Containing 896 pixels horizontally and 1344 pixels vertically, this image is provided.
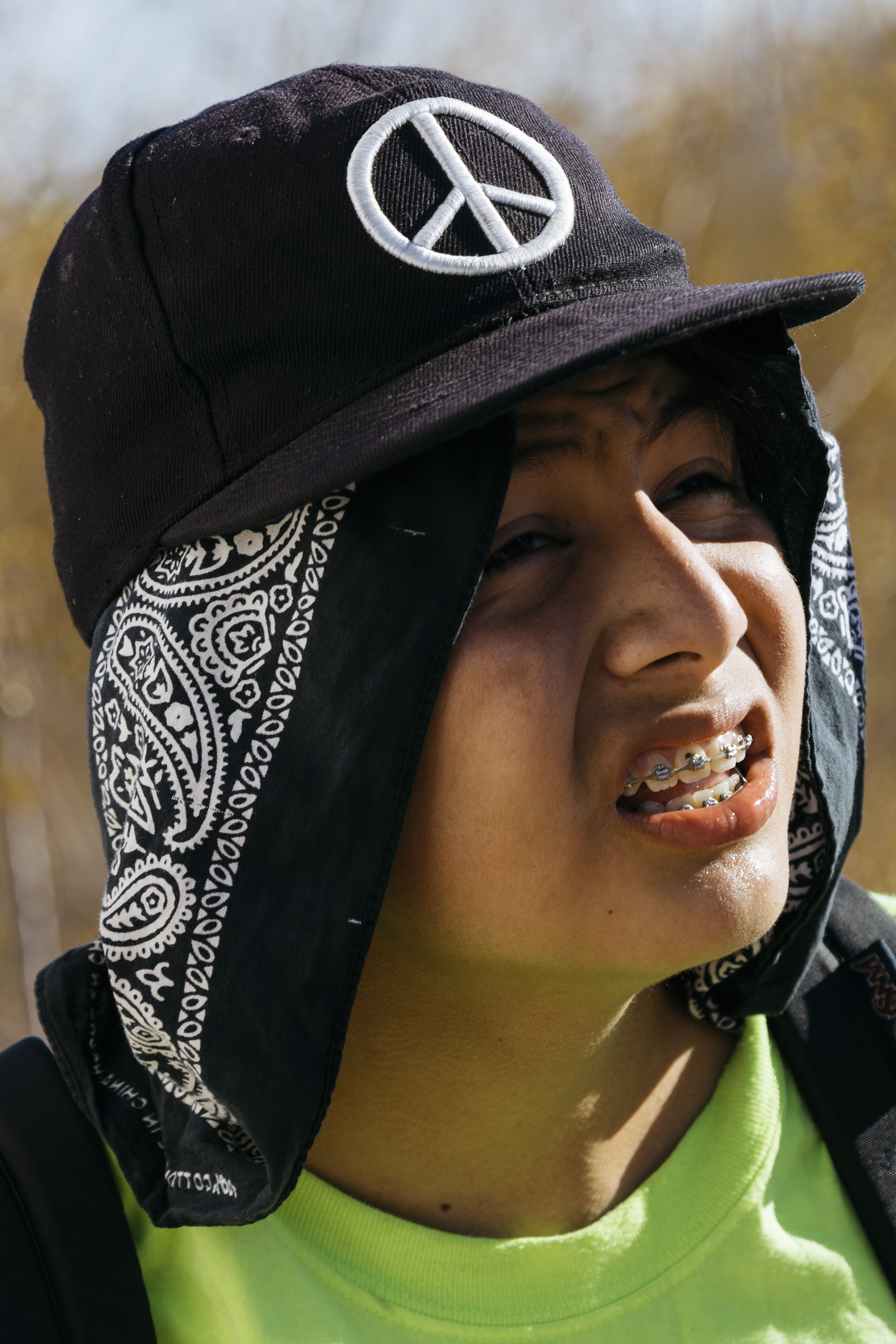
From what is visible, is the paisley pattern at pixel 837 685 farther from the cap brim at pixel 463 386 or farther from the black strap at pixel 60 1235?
the black strap at pixel 60 1235

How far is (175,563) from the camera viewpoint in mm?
1286

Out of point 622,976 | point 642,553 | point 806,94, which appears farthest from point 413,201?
point 806,94

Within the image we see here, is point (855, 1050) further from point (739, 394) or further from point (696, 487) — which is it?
point (739, 394)

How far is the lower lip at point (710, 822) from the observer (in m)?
1.25

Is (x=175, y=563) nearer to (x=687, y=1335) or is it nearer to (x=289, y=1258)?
(x=289, y=1258)

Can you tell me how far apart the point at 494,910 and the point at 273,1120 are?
1.04 feet

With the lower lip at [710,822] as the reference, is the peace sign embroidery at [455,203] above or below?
above

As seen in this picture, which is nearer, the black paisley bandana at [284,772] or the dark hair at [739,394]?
the black paisley bandana at [284,772]

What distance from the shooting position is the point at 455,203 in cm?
122

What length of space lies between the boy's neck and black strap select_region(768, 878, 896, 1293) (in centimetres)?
29

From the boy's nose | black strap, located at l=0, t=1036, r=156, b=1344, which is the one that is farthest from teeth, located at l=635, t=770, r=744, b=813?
black strap, located at l=0, t=1036, r=156, b=1344

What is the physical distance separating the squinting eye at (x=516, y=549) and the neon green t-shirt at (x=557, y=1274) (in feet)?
2.54

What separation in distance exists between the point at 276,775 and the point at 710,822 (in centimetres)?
48

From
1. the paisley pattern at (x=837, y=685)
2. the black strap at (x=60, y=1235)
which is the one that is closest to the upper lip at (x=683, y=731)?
the paisley pattern at (x=837, y=685)
